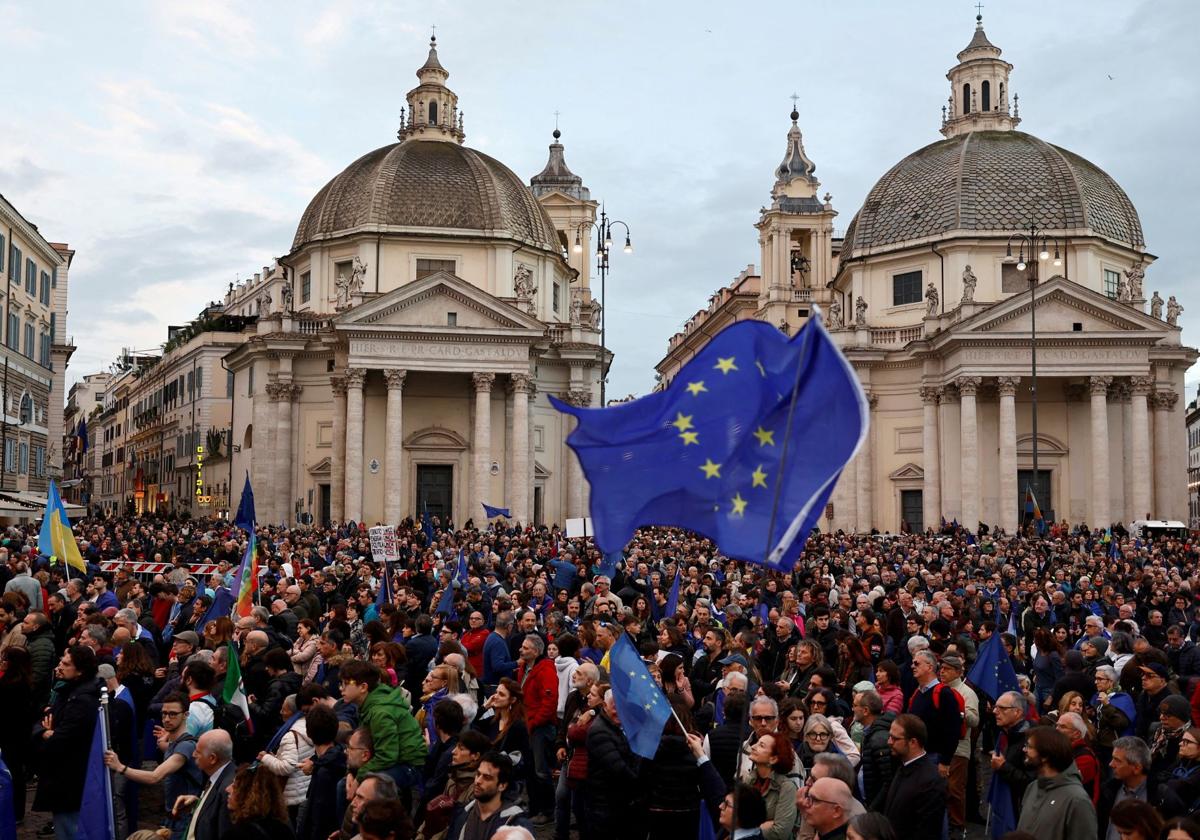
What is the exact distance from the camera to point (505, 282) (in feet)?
194

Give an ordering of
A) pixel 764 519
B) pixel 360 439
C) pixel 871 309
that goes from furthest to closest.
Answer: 1. pixel 871 309
2. pixel 360 439
3. pixel 764 519

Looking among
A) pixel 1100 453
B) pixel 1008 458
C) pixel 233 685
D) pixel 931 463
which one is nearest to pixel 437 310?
pixel 931 463

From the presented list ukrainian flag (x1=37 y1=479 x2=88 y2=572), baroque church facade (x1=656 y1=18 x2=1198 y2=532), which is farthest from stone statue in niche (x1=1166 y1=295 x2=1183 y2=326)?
ukrainian flag (x1=37 y1=479 x2=88 y2=572)

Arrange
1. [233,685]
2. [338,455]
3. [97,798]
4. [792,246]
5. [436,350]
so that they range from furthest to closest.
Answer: [792,246] → [338,455] → [436,350] → [233,685] → [97,798]

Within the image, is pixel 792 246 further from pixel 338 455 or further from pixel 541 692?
pixel 541 692

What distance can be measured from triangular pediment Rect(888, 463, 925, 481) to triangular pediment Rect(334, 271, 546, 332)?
58.4 feet

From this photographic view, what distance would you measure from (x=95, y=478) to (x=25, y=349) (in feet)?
241

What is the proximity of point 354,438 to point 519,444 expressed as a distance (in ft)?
22.7

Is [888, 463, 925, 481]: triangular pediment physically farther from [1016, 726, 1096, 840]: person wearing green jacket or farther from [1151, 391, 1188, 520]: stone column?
[1016, 726, 1096, 840]: person wearing green jacket

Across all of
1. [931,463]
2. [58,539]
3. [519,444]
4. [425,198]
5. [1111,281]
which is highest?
[425,198]

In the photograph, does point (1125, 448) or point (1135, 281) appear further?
point (1135, 281)

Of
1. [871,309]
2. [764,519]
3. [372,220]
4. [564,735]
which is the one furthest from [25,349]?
[764,519]

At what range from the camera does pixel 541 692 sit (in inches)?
472

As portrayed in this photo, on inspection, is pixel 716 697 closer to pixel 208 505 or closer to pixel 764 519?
pixel 764 519
